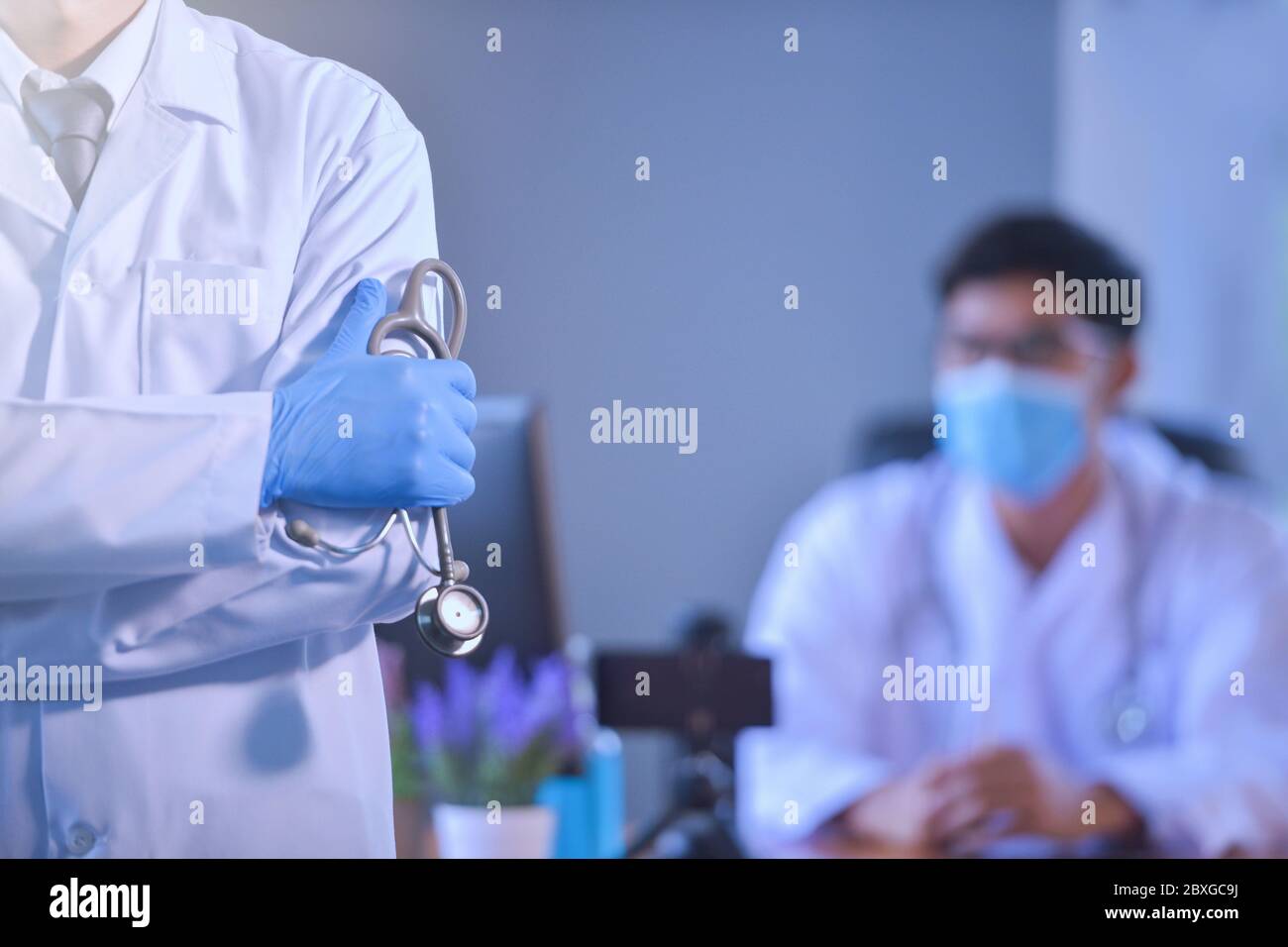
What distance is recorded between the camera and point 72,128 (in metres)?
0.89

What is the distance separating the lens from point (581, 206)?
1196mm

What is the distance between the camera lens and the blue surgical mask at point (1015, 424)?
59.2 inches

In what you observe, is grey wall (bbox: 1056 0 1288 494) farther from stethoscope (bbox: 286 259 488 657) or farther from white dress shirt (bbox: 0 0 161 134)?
white dress shirt (bbox: 0 0 161 134)

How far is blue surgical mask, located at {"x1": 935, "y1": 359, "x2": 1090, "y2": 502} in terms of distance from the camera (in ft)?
4.93

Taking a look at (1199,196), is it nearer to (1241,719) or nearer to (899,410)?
(899,410)

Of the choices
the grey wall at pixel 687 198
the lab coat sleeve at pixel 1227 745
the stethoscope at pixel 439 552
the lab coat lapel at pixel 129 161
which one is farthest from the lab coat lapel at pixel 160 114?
the lab coat sleeve at pixel 1227 745

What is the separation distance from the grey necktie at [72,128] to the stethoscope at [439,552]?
0.92 feet

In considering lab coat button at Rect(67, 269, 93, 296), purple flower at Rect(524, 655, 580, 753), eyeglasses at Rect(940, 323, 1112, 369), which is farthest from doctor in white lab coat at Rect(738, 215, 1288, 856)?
lab coat button at Rect(67, 269, 93, 296)

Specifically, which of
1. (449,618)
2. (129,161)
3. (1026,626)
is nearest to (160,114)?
(129,161)

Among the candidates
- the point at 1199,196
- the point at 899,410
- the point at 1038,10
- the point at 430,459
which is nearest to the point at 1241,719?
the point at 899,410

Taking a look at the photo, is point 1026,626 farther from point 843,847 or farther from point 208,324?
point 208,324

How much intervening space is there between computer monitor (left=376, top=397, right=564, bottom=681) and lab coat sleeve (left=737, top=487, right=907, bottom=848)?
0.29 meters

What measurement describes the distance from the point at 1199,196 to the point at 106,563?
1552mm

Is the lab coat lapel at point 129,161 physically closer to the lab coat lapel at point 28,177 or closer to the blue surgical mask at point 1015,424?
the lab coat lapel at point 28,177
